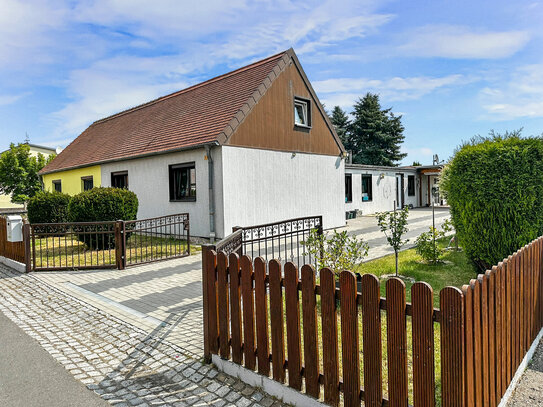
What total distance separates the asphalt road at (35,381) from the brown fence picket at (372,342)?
229 centimetres

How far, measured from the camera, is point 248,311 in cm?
339

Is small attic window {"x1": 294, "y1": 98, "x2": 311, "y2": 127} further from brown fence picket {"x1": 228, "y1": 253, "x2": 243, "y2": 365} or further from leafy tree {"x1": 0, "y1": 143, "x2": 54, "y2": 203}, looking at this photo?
leafy tree {"x1": 0, "y1": 143, "x2": 54, "y2": 203}

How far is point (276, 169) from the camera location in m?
14.3

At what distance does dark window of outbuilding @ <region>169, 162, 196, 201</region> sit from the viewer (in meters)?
13.3

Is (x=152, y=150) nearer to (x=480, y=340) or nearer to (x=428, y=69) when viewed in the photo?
(x=428, y=69)

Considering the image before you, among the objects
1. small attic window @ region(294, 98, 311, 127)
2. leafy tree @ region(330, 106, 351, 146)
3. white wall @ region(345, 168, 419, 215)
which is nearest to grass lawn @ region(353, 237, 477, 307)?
small attic window @ region(294, 98, 311, 127)

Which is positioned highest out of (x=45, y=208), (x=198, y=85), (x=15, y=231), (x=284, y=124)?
(x=198, y=85)

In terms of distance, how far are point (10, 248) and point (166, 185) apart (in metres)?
5.64

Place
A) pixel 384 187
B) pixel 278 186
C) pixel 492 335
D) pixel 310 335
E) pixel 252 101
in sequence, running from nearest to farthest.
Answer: pixel 492 335 < pixel 310 335 < pixel 252 101 < pixel 278 186 < pixel 384 187

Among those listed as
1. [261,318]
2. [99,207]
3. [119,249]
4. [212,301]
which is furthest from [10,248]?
[261,318]

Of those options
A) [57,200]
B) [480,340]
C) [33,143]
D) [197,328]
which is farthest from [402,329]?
[33,143]

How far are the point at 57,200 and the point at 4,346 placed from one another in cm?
1137

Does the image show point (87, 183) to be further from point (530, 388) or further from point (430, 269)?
point (530, 388)

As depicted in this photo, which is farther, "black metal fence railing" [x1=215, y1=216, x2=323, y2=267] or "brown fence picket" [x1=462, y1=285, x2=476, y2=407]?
"black metal fence railing" [x1=215, y1=216, x2=323, y2=267]
